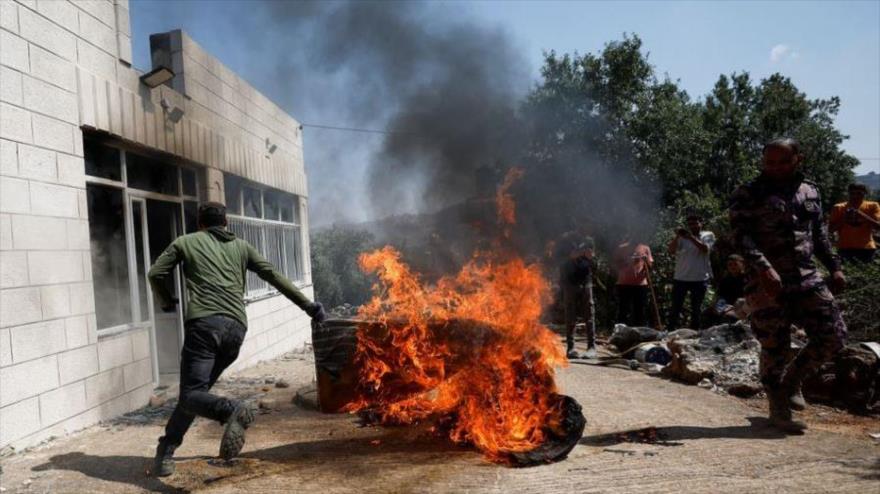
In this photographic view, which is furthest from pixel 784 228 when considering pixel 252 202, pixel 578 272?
pixel 252 202

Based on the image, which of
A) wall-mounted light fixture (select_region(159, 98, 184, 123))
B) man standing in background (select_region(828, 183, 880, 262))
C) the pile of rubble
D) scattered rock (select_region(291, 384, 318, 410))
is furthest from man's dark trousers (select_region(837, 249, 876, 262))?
wall-mounted light fixture (select_region(159, 98, 184, 123))

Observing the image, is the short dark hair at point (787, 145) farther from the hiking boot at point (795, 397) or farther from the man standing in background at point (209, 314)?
the man standing in background at point (209, 314)

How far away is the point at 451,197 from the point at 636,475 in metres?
9.83

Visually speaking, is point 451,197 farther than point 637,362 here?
Yes

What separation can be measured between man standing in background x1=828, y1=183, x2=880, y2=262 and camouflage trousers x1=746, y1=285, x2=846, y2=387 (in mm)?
4566

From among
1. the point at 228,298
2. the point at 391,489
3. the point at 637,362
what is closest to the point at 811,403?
the point at 637,362

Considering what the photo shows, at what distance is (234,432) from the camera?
12.4 ft

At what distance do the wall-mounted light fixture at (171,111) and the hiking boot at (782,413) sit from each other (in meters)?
6.75

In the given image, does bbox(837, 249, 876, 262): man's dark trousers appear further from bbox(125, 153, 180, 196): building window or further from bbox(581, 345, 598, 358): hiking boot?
bbox(125, 153, 180, 196): building window

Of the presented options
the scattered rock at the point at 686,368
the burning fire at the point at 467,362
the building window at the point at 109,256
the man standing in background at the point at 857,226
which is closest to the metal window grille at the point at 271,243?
the building window at the point at 109,256

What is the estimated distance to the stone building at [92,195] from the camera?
4.70 m

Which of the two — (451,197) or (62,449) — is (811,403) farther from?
(451,197)

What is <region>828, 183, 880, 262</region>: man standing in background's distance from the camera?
7895 mm

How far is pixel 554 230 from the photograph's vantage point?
40.4 feet
